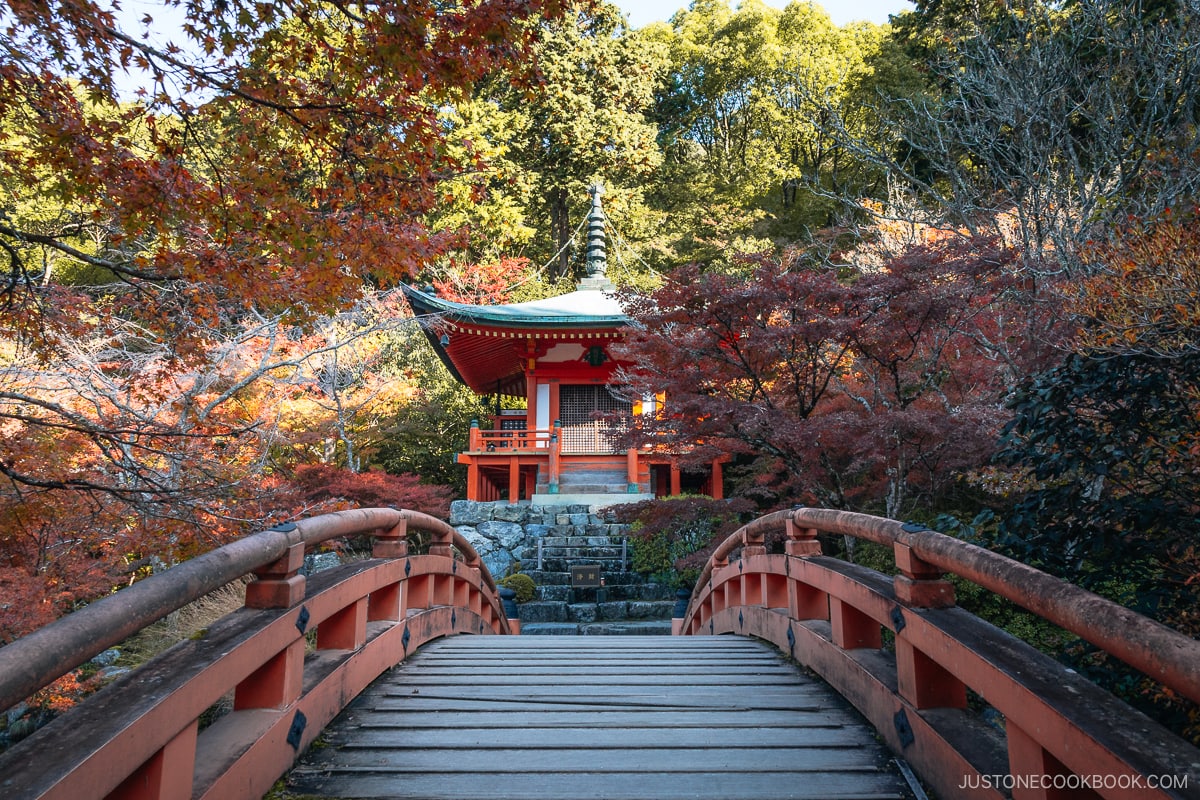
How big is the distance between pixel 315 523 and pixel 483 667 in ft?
4.64

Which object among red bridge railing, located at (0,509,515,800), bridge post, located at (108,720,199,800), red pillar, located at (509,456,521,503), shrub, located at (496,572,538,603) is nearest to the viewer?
red bridge railing, located at (0,509,515,800)

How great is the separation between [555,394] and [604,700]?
1292cm

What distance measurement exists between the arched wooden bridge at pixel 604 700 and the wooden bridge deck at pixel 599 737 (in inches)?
0.4

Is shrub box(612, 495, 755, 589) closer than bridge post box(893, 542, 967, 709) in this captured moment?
No

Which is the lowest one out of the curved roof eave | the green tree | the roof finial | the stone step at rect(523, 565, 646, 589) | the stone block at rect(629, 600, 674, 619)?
the stone block at rect(629, 600, 674, 619)

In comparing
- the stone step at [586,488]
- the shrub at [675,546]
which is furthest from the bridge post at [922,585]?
the stone step at [586,488]

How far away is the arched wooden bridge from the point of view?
4.65 feet

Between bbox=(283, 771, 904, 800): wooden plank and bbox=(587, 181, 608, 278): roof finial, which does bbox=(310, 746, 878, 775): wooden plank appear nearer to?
bbox=(283, 771, 904, 800): wooden plank

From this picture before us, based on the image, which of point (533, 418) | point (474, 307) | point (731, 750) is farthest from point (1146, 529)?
point (533, 418)

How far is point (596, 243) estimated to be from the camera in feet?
62.3

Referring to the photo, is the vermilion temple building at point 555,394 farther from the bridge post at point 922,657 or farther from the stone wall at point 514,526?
the bridge post at point 922,657

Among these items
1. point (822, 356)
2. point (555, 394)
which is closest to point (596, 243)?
point (555, 394)

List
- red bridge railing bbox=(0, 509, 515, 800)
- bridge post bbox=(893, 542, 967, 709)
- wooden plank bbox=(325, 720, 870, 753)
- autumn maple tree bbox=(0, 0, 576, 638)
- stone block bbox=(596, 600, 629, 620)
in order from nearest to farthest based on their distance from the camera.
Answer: red bridge railing bbox=(0, 509, 515, 800)
bridge post bbox=(893, 542, 967, 709)
wooden plank bbox=(325, 720, 870, 753)
autumn maple tree bbox=(0, 0, 576, 638)
stone block bbox=(596, 600, 629, 620)

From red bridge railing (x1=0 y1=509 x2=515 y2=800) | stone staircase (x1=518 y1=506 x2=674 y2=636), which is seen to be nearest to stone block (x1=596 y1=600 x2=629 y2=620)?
stone staircase (x1=518 y1=506 x2=674 y2=636)
